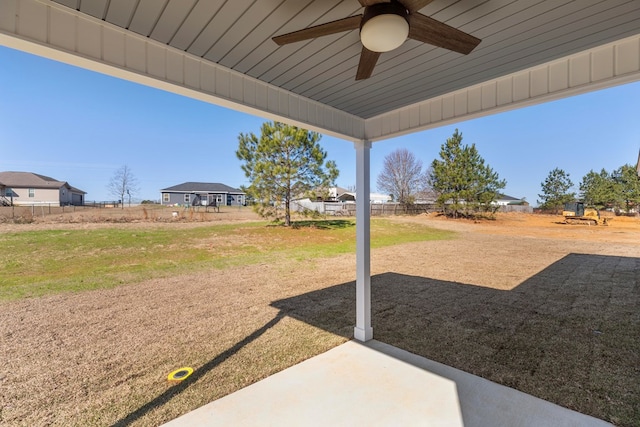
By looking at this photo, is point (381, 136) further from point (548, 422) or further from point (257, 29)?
point (548, 422)

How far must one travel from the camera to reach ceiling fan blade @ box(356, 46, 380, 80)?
148cm

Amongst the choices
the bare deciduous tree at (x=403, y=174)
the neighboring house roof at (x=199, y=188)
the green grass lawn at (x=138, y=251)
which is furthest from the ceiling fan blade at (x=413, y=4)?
the neighboring house roof at (x=199, y=188)

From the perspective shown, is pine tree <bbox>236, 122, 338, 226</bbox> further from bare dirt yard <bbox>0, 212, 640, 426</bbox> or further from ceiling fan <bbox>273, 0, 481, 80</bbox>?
ceiling fan <bbox>273, 0, 481, 80</bbox>

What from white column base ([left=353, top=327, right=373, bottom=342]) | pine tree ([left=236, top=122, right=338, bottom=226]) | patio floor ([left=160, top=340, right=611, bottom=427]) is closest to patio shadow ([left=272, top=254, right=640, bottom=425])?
white column base ([left=353, top=327, right=373, bottom=342])

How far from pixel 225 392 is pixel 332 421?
2.71ft

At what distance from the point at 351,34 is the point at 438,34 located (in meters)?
0.53

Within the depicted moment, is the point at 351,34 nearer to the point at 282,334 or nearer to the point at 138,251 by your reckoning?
the point at 282,334

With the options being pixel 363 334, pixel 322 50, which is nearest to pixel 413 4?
pixel 322 50

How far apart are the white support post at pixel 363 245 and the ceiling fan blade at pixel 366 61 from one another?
122 centimetres

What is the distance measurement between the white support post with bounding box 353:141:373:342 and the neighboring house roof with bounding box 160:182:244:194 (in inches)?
1101

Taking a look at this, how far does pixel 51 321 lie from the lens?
135 inches

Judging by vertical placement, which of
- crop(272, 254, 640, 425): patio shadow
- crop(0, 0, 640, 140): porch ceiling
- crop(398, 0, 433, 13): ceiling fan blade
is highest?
crop(0, 0, 640, 140): porch ceiling

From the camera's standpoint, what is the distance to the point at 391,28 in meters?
1.24

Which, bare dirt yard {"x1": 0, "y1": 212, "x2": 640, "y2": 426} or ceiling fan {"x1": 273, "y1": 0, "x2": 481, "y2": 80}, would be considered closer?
ceiling fan {"x1": 273, "y1": 0, "x2": 481, "y2": 80}
